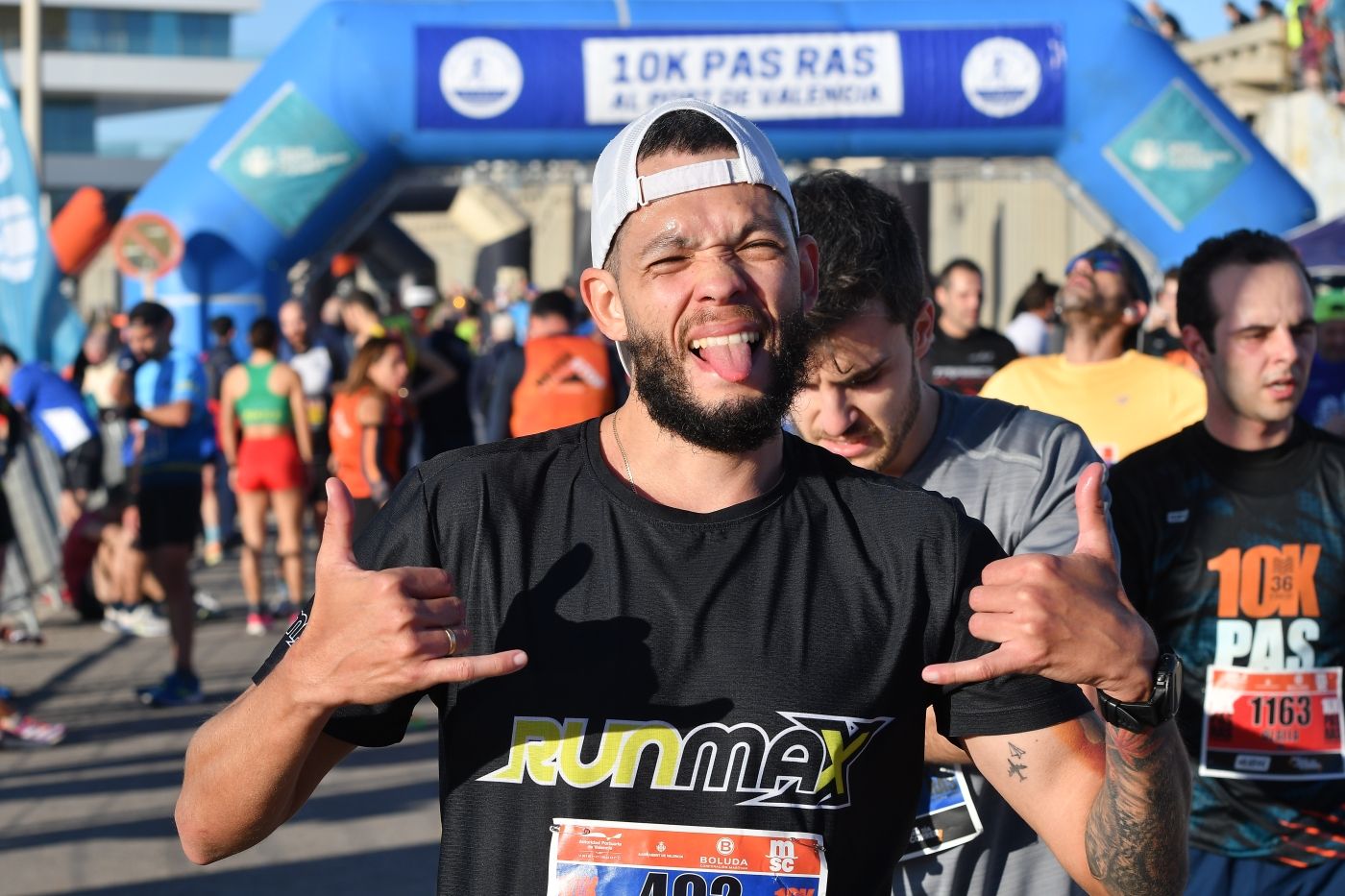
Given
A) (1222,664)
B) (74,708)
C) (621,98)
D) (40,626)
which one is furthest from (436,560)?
(621,98)

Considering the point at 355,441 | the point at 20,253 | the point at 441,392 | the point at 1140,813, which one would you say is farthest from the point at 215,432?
the point at 1140,813

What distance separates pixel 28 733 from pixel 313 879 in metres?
2.38

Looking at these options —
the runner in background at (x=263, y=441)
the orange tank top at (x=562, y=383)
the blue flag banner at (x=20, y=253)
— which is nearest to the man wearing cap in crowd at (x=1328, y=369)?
the orange tank top at (x=562, y=383)

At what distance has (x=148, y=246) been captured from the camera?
1359cm

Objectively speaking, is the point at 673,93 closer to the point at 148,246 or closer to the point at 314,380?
the point at 314,380

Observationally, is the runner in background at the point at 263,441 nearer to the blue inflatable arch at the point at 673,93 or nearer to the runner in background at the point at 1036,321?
the runner in background at the point at 1036,321

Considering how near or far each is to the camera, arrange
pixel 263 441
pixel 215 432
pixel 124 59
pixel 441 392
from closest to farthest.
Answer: pixel 263 441 → pixel 441 392 → pixel 215 432 → pixel 124 59

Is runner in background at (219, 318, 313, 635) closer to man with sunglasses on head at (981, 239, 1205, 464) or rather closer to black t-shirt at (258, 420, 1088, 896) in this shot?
man with sunglasses on head at (981, 239, 1205, 464)

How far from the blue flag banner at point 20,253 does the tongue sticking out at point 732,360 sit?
1011cm

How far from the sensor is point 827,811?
1894 mm

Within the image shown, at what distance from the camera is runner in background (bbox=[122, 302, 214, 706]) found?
746cm

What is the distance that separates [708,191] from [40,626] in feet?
29.8

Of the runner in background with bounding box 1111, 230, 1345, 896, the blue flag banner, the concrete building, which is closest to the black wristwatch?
the runner in background with bounding box 1111, 230, 1345, 896

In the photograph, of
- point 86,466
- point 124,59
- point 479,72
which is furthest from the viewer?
point 124,59
